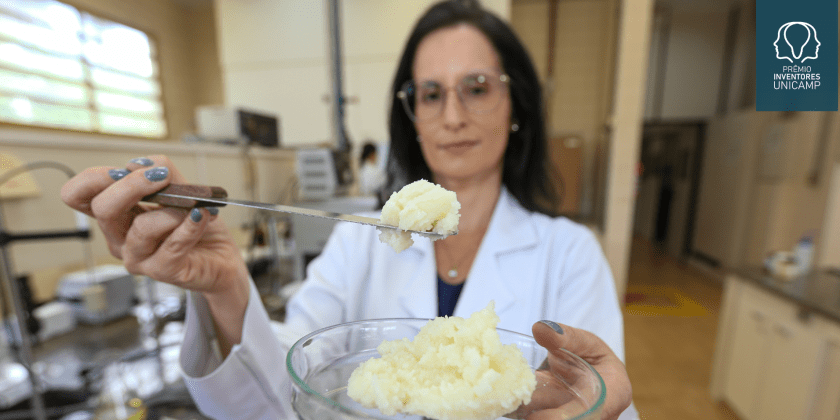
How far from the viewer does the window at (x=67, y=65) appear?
438mm

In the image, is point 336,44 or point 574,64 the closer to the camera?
point 336,44

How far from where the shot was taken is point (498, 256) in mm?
595

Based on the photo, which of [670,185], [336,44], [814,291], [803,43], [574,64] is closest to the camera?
[803,43]

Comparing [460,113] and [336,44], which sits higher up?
[336,44]

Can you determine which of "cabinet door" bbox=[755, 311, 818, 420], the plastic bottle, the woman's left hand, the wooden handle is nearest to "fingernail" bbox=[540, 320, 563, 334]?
the woman's left hand

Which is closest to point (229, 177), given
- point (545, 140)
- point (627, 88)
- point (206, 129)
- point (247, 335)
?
point (247, 335)

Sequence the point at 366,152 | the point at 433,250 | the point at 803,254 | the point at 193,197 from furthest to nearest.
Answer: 1. the point at 366,152
2. the point at 803,254
3. the point at 433,250
4. the point at 193,197

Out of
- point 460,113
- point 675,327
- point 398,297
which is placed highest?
point 460,113

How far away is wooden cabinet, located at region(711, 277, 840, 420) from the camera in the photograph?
0.48 metres

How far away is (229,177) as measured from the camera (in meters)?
0.48

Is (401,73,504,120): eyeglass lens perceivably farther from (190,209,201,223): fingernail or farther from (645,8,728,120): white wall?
(190,209,201,223): fingernail

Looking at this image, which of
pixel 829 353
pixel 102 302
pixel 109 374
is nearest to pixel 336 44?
pixel 102 302

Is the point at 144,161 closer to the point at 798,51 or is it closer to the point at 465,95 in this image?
the point at 465,95

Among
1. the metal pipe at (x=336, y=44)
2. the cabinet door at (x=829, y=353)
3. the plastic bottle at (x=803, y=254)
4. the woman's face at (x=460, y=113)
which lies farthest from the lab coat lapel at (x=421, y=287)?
the plastic bottle at (x=803, y=254)
